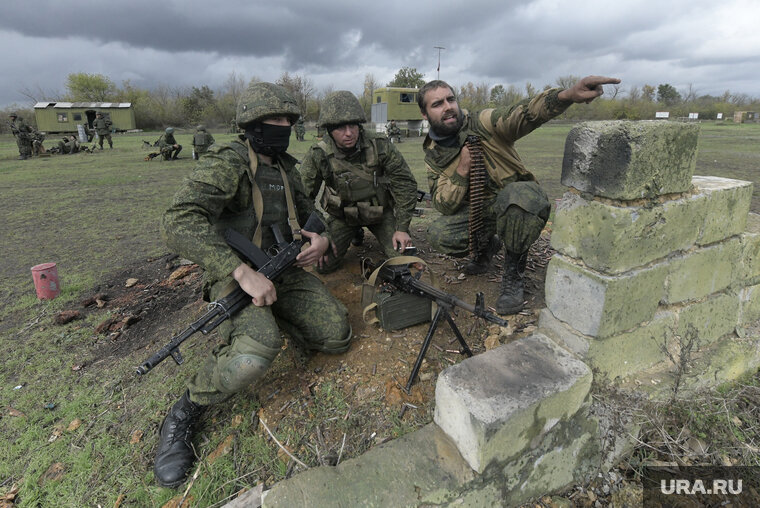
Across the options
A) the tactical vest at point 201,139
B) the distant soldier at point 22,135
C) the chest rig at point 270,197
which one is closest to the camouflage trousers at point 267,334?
the chest rig at point 270,197

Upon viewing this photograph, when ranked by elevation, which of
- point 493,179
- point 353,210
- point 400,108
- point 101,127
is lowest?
point 353,210

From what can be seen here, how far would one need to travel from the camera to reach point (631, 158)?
2002 millimetres

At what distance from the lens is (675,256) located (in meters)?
2.43

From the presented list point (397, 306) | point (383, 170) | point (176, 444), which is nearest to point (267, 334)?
point (176, 444)

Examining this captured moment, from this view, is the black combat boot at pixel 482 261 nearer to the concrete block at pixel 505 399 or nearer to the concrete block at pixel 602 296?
the concrete block at pixel 602 296

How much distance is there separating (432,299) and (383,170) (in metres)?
1.95

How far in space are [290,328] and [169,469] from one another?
1.16m

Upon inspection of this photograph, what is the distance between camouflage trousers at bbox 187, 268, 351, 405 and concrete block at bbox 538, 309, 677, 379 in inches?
53.8

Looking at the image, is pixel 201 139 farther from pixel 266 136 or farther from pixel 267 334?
pixel 267 334

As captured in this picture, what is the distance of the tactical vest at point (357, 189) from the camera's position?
4164mm

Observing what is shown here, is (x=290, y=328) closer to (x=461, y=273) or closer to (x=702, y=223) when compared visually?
(x=461, y=273)

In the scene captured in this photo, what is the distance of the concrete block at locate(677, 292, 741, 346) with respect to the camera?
262 cm

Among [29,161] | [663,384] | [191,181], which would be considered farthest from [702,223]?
[29,161]

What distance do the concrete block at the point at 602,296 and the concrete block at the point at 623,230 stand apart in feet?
0.19
